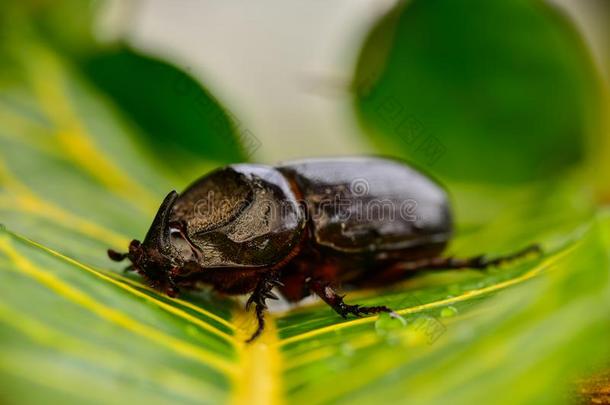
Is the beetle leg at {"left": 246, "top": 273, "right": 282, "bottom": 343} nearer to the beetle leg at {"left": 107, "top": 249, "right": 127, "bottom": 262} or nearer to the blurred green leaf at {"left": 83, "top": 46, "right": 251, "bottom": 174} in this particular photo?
the beetle leg at {"left": 107, "top": 249, "right": 127, "bottom": 262}

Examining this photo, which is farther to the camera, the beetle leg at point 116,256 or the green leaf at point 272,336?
the beetle leg at point 116,256

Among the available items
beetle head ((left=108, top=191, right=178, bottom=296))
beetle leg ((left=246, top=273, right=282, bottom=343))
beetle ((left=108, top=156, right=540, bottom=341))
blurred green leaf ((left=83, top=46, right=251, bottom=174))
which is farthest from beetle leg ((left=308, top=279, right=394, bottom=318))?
blurred green leaf ((left=83, top=46, right=251, bottom=174))

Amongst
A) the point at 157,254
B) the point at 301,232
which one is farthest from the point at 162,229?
the point at 301,232

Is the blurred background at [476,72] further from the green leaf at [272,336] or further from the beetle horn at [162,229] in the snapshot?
the beetle horn at [162,229]

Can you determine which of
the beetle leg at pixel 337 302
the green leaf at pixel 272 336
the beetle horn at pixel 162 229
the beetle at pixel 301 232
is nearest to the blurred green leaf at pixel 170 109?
the beetle at pixel 301 232

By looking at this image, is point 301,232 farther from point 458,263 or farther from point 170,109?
point 170,109

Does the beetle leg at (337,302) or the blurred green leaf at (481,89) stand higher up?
the blurred green leaf at (481,89)
